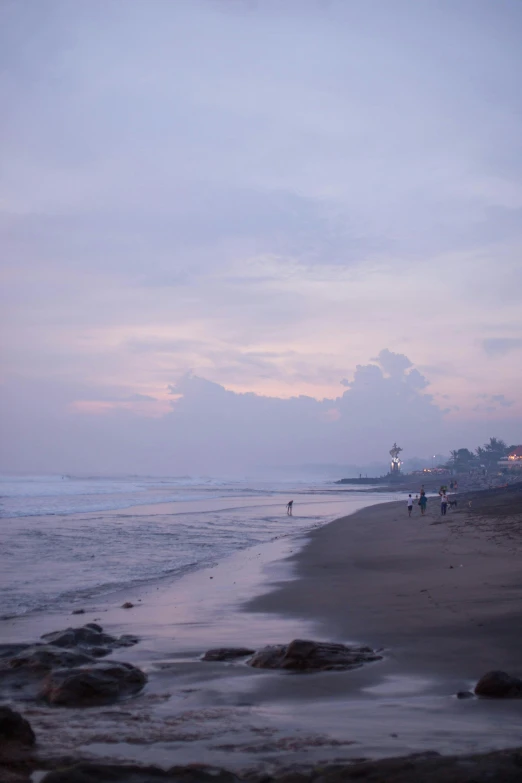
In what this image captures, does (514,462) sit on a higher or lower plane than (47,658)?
higher

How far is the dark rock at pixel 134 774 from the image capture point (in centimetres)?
406

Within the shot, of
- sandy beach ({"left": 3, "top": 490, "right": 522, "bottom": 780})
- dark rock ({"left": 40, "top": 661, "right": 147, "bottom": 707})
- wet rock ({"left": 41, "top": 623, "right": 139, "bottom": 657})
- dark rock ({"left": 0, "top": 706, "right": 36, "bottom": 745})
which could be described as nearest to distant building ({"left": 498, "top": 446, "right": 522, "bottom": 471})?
sandy beach ({"left": 3, "top": 490, "right": 522, "bottom": 780})

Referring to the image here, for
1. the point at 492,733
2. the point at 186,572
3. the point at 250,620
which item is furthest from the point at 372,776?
the point at 186,572

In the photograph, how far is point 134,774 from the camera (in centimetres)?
426

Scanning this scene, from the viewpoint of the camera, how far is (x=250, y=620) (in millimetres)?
10734

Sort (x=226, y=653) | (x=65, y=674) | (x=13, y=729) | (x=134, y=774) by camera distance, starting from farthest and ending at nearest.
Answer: (x=226, y=653), (x=65, y=674), (x=13, y=729), (x=134, y=774)

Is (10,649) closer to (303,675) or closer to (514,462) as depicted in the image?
(303,675)

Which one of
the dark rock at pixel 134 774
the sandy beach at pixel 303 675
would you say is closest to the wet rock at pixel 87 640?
the sandy beach at pixel 303 675

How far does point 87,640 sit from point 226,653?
1.92 metres

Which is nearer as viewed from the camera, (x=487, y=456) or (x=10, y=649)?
(x=10, y=649)

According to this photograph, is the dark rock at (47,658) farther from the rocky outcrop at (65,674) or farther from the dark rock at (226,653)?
the dark rock at (226,653)

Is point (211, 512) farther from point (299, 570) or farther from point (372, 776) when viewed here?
point (372, 776)

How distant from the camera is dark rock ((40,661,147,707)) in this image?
614 cm

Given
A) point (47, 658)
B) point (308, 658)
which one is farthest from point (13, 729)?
point (308, 658)
